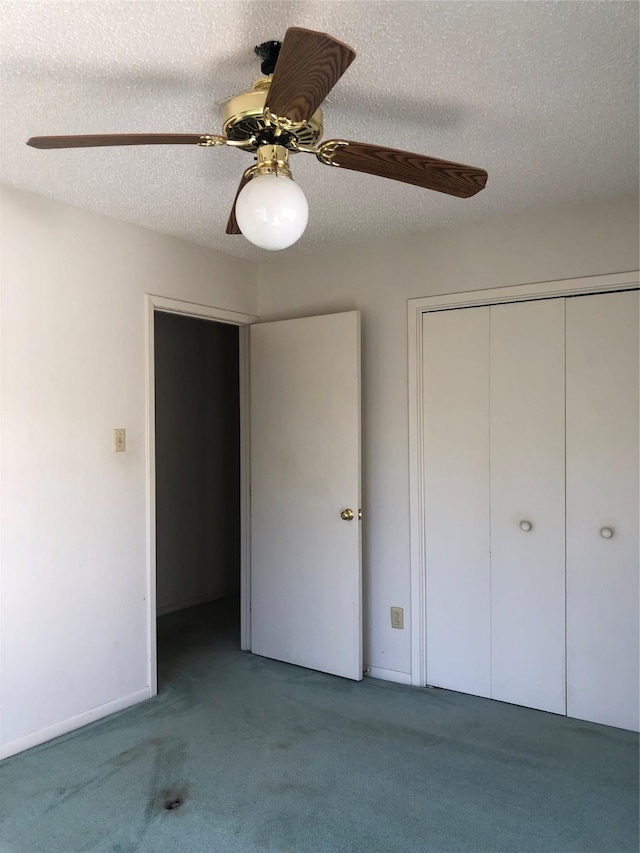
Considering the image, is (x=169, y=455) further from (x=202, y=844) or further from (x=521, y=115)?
(x=521, y=115)

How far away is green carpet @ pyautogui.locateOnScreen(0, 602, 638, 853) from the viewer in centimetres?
204

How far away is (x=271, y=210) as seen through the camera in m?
1.51

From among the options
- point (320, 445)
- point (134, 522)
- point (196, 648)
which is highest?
point (320, 445)

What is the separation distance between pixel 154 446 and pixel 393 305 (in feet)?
4.80

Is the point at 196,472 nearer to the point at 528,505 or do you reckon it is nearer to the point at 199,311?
the point at 199,311

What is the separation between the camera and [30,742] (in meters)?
2.64

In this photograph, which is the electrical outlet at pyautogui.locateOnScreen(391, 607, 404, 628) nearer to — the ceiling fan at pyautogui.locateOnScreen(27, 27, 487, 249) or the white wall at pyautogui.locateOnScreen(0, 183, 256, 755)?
the white wall at pyautogui.locateOnScreen(0, 183, 256, 755)

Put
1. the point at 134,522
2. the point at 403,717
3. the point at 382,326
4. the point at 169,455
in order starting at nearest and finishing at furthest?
1. the point at 403,717
2. the point at 134,522
3. the point at 382,326
4. the point at 169,455

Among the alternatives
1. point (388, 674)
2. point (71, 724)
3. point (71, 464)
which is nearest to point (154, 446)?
point (71, 464)

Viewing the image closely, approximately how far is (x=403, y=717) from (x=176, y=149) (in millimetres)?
2550

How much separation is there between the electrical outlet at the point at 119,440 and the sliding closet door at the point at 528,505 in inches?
70.0

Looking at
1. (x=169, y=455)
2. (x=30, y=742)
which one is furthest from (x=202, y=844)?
(x=169, y=455)

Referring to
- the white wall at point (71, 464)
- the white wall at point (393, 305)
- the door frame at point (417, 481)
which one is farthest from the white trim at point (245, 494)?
the door frame at point (417, 481)

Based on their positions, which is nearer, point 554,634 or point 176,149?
point 176,149
